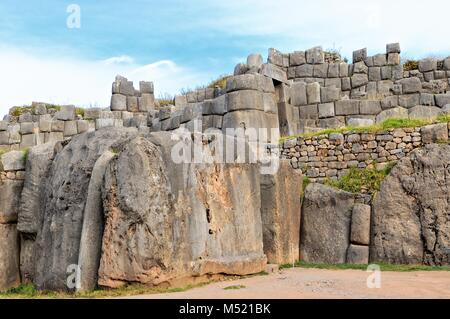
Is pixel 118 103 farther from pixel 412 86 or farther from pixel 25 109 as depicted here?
pixel 412 86

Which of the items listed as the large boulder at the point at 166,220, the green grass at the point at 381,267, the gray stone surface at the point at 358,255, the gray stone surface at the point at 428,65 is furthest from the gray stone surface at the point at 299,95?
the large boulder at the point at 166,220

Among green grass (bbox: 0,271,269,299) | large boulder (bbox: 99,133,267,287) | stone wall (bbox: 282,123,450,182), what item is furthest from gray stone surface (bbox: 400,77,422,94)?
green grass (bbox: 0,271,269,299)

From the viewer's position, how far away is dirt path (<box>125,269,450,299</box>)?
8859 mm

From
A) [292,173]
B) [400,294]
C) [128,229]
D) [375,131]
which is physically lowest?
[400,294]

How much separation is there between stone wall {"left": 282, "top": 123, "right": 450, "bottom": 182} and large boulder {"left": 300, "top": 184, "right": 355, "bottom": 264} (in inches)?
36.9

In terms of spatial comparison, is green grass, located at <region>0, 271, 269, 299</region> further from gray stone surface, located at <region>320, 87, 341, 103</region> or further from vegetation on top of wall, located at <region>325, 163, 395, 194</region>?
gray stone surface, located at <region>320, 87, 341, 103</region>

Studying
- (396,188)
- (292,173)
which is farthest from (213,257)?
(396,188)

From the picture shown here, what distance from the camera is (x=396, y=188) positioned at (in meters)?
13.8

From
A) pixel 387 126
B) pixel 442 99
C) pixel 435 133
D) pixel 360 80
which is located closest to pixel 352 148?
pixel 387 126

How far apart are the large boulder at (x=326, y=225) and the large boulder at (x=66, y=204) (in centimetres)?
491

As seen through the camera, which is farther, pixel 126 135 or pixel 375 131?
pixel 375 131

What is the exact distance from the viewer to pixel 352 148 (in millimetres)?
15141

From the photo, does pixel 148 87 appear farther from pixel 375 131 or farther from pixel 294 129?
pixel 375 131

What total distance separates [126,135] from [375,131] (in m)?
6.58
